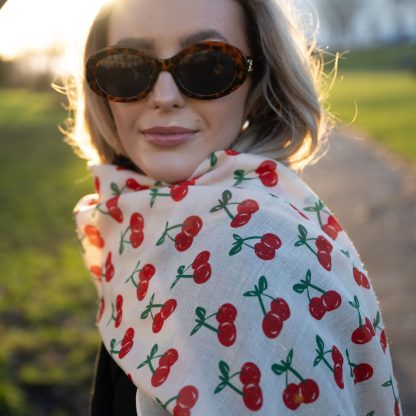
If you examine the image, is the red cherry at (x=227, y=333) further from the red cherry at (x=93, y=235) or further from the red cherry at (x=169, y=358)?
the red cherry at (x=93, y=235)

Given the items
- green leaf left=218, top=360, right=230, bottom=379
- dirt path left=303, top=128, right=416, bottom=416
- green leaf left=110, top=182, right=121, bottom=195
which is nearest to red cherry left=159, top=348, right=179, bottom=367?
green leaf left=218, top=360, right=230, bottom=379

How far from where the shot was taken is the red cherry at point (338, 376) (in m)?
1.56

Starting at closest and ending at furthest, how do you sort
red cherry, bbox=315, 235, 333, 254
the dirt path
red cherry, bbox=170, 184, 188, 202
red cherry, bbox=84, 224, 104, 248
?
1. red cherry, bbox=315, 235, 333, 254
2. red cherry, bbox=170, 184, 188, 202
3. red cherry, bbox=84, 224, 104, 248
4. the dirt path

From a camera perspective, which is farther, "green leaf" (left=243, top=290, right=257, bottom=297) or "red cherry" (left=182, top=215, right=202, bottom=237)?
"red cherry" (left=182, top=215, right=202, bottom=237)

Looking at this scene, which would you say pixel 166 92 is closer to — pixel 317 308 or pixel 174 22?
pixel 174 22

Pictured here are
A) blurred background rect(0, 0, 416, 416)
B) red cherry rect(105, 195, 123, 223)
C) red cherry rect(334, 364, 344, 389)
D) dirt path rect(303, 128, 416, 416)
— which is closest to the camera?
red cherry rect(334, 364, 344, 389)

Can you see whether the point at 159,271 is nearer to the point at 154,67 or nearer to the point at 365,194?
the point at 154,67

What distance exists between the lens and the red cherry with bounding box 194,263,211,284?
62.5 inches

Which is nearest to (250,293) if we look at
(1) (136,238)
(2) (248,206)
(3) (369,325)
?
(2) (248,206)

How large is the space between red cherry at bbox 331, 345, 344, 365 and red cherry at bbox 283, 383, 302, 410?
120 millimetres

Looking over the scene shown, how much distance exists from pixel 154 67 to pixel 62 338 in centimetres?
310

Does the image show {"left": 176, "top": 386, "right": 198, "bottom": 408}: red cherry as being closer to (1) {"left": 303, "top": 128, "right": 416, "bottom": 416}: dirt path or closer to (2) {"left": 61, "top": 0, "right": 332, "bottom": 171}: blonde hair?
(2) {"left": 61, "top": 0, "right": 332, "bottom": 171}: blonde hair

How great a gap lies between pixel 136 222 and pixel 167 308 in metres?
0.35

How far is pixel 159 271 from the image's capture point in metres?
1.70
